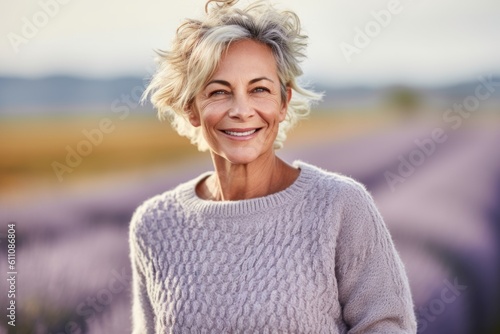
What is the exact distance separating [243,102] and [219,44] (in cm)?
16

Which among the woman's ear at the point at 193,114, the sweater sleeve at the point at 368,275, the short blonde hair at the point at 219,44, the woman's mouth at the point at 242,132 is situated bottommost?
the sweater sleeve at the point at 368,275

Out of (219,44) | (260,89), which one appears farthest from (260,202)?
(219,44)

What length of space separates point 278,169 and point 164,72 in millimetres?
421

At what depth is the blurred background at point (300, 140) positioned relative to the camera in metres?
2.88

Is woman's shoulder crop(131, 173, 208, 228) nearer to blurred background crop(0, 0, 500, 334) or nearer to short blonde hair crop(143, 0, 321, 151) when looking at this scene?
short blonde hair crop(143, 0, 321, 151)

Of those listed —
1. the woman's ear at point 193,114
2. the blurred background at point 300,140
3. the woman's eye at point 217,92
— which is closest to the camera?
the woman's eye at point 217,92

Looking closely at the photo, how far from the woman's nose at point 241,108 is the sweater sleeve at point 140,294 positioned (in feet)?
1.69

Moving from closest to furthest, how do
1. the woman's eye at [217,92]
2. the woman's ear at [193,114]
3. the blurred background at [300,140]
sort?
the woman's eye at [217,92]
the woman's ear at [193,114]
the blurred background at [300,140]

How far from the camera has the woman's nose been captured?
189 centimetres

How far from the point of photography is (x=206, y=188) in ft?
7.13

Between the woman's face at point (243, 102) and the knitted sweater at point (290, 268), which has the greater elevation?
the woman's face at point (243, 102)

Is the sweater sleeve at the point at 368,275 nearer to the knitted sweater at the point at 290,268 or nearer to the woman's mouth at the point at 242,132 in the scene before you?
the knitted sweater at the point at 290,268

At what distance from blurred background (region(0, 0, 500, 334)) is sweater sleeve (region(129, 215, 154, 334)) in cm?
71

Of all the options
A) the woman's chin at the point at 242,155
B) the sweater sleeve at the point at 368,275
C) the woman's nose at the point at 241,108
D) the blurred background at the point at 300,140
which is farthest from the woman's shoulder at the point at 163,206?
the blurred background at the point at 300,140
